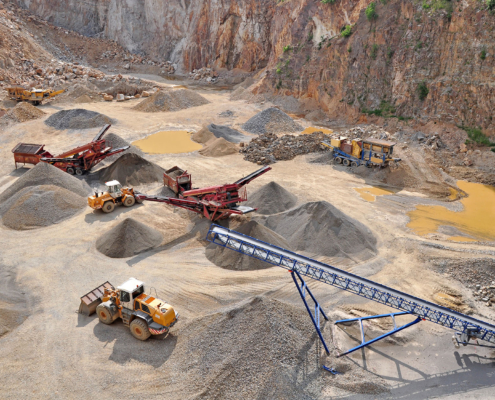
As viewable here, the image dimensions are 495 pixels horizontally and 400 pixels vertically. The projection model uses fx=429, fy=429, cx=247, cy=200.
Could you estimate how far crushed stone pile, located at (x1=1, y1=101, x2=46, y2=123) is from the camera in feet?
115

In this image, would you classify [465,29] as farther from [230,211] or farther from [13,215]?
[13,215]

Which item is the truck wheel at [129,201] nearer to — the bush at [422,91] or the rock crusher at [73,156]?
the rock crusher at [73,156]

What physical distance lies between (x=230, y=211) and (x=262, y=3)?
4304 centimetres

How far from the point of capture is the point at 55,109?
39.5 meters

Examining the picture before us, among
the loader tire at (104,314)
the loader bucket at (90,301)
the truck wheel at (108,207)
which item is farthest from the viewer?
the truck wheel at (108,207)

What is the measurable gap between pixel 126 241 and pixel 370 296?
381 inches

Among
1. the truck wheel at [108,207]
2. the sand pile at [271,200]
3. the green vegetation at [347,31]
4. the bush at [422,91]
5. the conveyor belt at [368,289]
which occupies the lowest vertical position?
the truck wheel at [108,207]

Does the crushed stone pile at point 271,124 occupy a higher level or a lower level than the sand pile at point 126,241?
higher

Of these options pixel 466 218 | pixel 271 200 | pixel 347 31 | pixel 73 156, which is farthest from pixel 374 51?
pixel 73 156

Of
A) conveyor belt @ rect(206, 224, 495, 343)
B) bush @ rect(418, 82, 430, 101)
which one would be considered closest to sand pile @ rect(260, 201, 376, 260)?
conveyor belt @ rect(206, 224, 495, 343)

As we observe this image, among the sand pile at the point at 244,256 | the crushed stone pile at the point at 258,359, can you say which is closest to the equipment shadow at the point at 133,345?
the crushed stone pile at the point at 258,359

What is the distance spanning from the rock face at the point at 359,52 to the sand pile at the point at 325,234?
16.0 m

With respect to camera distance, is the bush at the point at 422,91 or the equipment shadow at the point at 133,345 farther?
the bush at the point at 422,91

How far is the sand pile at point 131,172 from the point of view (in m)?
23.9
